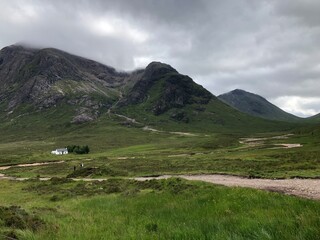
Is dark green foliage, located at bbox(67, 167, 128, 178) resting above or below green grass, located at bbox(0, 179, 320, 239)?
below

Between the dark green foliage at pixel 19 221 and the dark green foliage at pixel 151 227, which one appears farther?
the dark green foliage at pixel 19 221

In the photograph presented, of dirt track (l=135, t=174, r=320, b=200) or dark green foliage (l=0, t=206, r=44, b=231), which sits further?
dirt track (l=135, t=174, r=320, b=200)

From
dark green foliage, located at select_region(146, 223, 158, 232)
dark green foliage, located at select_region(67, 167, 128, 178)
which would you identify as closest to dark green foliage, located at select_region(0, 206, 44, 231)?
dark green foliage, located at select_region(146, 223, 158, 232)

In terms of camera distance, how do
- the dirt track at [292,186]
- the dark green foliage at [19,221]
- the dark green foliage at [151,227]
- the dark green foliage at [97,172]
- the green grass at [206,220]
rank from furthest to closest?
the dark green foliage at [97,172] → the dirt track at [292,186] → the dark green foliage at [19,221] → the dark green foliage at [151,227] → the green grass at [206,220]

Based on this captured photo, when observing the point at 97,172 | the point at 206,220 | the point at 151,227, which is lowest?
the point at 97,172

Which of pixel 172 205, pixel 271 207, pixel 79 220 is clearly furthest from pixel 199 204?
pixel 79 220

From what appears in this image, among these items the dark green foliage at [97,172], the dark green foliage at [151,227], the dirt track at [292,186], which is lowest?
the dark green foliage at [97,172]

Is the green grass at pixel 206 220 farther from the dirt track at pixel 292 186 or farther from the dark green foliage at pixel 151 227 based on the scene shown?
the dirt track at pixel 292 186

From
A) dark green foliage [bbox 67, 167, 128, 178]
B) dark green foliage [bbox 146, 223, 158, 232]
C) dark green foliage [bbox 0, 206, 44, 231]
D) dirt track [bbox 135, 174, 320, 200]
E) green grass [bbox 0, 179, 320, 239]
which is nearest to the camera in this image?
green grass [bbox 0, 179, 320, 239]

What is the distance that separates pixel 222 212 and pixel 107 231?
4.55m

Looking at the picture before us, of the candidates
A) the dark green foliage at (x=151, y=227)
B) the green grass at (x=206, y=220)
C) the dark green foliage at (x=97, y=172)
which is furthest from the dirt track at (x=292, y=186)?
the dark green foliage at (x=97, y=172)

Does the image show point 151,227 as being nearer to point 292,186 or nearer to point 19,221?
point 19,221

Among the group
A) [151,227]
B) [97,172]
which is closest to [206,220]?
[151,227]

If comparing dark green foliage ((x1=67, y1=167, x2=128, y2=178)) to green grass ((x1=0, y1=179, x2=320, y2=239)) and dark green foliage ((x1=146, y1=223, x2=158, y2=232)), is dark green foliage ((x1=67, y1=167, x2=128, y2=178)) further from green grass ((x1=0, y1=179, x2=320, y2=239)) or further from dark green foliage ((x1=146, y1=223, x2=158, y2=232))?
dark green foliage ((x1=146, y1=223, x2=158, y2=232))
